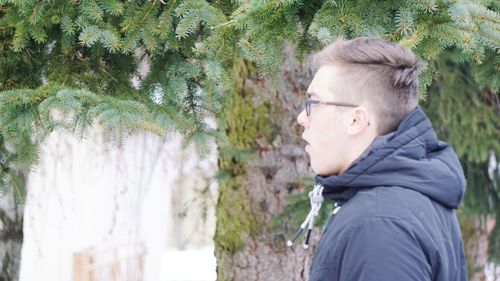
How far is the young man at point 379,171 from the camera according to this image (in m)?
1.71

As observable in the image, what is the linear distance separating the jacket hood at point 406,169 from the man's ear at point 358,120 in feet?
0.20

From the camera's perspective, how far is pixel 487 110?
5.72 metres

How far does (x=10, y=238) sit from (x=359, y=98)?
2.96m

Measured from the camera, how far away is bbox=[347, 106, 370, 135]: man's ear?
75.8 inches

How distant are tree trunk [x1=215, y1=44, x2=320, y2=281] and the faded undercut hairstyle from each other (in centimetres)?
264

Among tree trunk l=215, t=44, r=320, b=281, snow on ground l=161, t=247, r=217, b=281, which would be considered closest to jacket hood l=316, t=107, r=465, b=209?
tree trunk l=215, t=44, r=320, b=281

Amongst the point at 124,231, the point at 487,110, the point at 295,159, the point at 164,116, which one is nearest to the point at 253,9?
the point at 164,116

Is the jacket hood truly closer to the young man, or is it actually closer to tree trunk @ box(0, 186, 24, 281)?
the young man

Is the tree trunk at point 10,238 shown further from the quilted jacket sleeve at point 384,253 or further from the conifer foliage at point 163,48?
the quilted jacket sleeve at point 384,253

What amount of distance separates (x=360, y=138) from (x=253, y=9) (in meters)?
0.76

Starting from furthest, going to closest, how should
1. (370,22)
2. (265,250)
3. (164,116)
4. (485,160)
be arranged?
(485,160)
(265,250)
(164,116)
(370,22)

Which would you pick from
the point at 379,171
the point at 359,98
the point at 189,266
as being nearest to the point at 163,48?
the point at 359,98

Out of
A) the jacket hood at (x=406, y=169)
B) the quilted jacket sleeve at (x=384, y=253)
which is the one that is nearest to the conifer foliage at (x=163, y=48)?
the jacket hood at (x=406, y=169)

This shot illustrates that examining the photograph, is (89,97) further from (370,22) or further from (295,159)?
(295,159)
